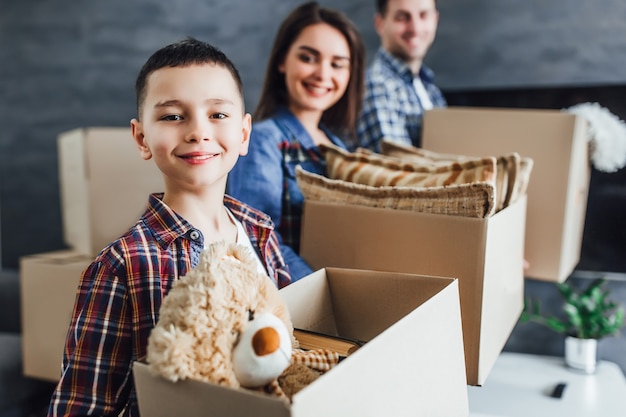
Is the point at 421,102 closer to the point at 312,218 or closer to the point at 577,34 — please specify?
the point at 577,34

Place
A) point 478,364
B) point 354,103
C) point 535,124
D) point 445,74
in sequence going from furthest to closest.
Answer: point 445,74, point 354,103, point 535,124, point 478,364

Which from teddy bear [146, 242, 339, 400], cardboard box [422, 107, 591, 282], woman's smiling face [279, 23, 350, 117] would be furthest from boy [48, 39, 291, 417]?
cardboard box [422, 107, 591, 282]

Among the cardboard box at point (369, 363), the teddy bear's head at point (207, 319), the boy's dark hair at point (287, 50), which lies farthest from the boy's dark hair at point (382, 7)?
the teddy bear's head at point (207, 319)

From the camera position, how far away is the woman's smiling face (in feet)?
4.91

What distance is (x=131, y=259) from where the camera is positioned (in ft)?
2.61

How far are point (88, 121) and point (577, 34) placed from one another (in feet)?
6.61

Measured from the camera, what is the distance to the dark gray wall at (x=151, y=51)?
7.13ft

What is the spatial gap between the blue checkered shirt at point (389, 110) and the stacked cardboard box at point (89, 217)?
67cm

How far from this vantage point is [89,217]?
195 centimetres

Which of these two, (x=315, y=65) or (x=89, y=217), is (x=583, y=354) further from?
(x=89, y=217)

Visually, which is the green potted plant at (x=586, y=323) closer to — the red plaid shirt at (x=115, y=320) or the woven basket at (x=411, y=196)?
the woven basket at (x=411, y=196)

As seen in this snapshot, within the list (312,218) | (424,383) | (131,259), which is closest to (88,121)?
(312,218)

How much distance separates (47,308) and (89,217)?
1.02 ft

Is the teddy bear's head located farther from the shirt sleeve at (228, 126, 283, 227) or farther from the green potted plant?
the green potted plant
